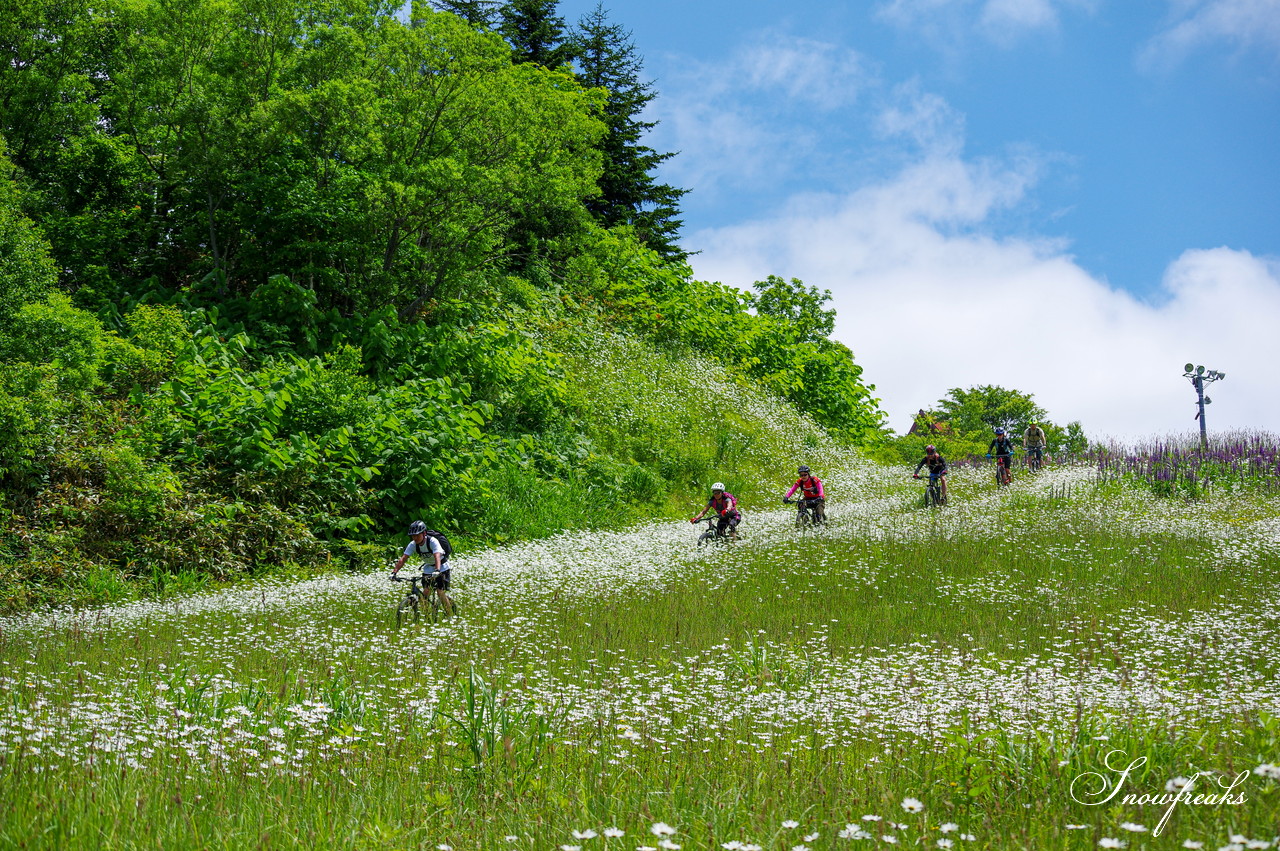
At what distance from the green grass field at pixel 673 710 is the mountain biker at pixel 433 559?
44 centimetres

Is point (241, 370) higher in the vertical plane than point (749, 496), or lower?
higher

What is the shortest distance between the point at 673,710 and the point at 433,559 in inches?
216

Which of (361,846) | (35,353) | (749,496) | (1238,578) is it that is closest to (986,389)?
(749,496)

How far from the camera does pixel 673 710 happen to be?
253 inches

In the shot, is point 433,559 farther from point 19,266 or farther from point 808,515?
point 808,515

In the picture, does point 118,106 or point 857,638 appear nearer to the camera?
point 857,638

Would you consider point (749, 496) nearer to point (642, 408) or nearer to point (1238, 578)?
point (642, 408)

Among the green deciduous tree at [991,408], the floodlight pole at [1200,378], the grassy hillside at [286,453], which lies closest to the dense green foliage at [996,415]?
the green deciduous tree at [991,408]

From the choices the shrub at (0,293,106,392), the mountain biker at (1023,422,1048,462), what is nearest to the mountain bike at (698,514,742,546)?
the shrub at (0,293,106,392)

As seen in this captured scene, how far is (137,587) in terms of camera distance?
13.5 meters

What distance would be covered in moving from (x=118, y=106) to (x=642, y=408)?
16.3 metres

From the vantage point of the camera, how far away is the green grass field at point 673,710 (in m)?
3.92

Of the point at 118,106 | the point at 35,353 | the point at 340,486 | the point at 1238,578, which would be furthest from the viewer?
the point at 118,106

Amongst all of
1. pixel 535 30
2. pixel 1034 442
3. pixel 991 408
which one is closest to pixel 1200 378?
pixel 1034 442
